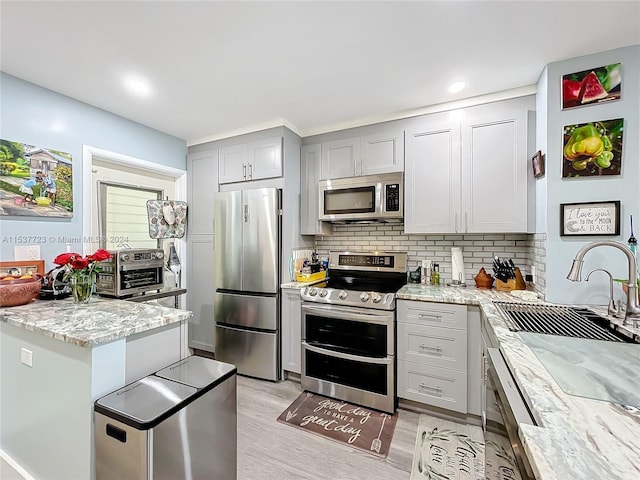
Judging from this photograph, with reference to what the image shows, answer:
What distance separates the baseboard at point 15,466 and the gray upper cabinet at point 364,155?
2.91 m

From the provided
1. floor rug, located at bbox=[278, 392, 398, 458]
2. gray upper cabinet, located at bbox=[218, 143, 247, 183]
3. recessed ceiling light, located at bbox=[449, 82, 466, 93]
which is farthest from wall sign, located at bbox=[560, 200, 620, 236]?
gray upper cabinet, located at bbox=[218, 143, 247, 183]

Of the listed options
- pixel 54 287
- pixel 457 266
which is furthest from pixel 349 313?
pixel 54 287

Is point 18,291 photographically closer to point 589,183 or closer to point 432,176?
point 432,176

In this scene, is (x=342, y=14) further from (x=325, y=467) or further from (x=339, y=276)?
(x=325, y=467)

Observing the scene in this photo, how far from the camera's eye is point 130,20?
1531mm

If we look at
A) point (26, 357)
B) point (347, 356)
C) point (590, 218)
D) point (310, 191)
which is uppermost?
point (310, 191)

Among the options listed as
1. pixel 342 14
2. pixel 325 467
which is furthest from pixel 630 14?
pixel 325 467

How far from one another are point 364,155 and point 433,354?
6.16 feet

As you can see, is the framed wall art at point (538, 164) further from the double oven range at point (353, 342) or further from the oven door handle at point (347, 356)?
the oven door handle at point (347, 356)

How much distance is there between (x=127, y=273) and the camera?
2.36 m

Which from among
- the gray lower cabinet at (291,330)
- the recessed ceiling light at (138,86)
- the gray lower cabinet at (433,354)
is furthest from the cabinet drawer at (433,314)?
the recessed ceiling light at (138,86)

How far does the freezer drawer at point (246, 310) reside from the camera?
2777 millimetres

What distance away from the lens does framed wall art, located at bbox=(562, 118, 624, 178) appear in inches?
68.9

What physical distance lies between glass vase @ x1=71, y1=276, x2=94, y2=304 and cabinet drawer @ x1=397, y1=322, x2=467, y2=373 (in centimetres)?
223
